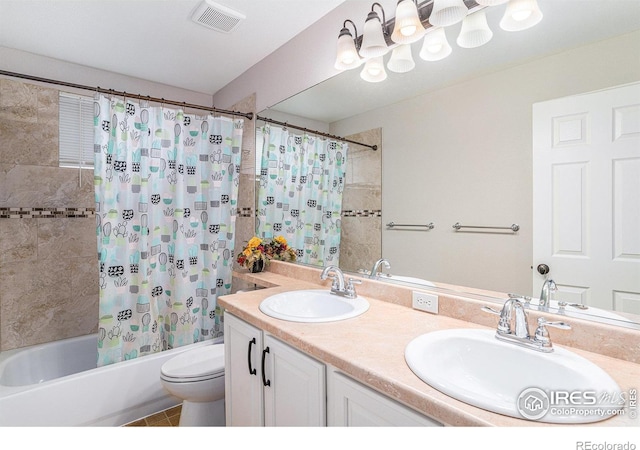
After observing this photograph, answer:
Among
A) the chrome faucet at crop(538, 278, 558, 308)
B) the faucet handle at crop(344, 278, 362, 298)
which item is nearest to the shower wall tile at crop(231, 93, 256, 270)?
the faucet handle at crop(344, 278, 362, 298)

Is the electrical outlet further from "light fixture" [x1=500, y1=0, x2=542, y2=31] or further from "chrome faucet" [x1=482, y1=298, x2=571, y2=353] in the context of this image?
"light fixture" [x1=500, y1=0, x2=542, y2=31]

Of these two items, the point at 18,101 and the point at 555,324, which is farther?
the point at 18,101

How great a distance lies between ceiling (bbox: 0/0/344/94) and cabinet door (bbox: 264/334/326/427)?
1.81m

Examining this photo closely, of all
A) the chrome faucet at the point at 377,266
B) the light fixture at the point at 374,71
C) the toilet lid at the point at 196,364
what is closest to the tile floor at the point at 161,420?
the toilet lid at the point at 196,364

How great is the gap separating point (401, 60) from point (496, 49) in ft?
1.42

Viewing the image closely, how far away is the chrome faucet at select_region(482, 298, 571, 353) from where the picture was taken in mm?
890

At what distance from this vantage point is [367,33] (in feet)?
4.76

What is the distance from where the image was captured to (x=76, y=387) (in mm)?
1763

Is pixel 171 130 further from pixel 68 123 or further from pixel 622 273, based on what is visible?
pixel 622 273

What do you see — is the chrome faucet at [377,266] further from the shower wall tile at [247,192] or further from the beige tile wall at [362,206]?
the shower wall tile at [247,192]

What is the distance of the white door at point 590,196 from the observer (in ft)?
2.91

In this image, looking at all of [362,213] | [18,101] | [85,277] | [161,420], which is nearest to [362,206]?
[362,213]

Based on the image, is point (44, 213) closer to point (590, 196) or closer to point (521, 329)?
point (521, 329)
